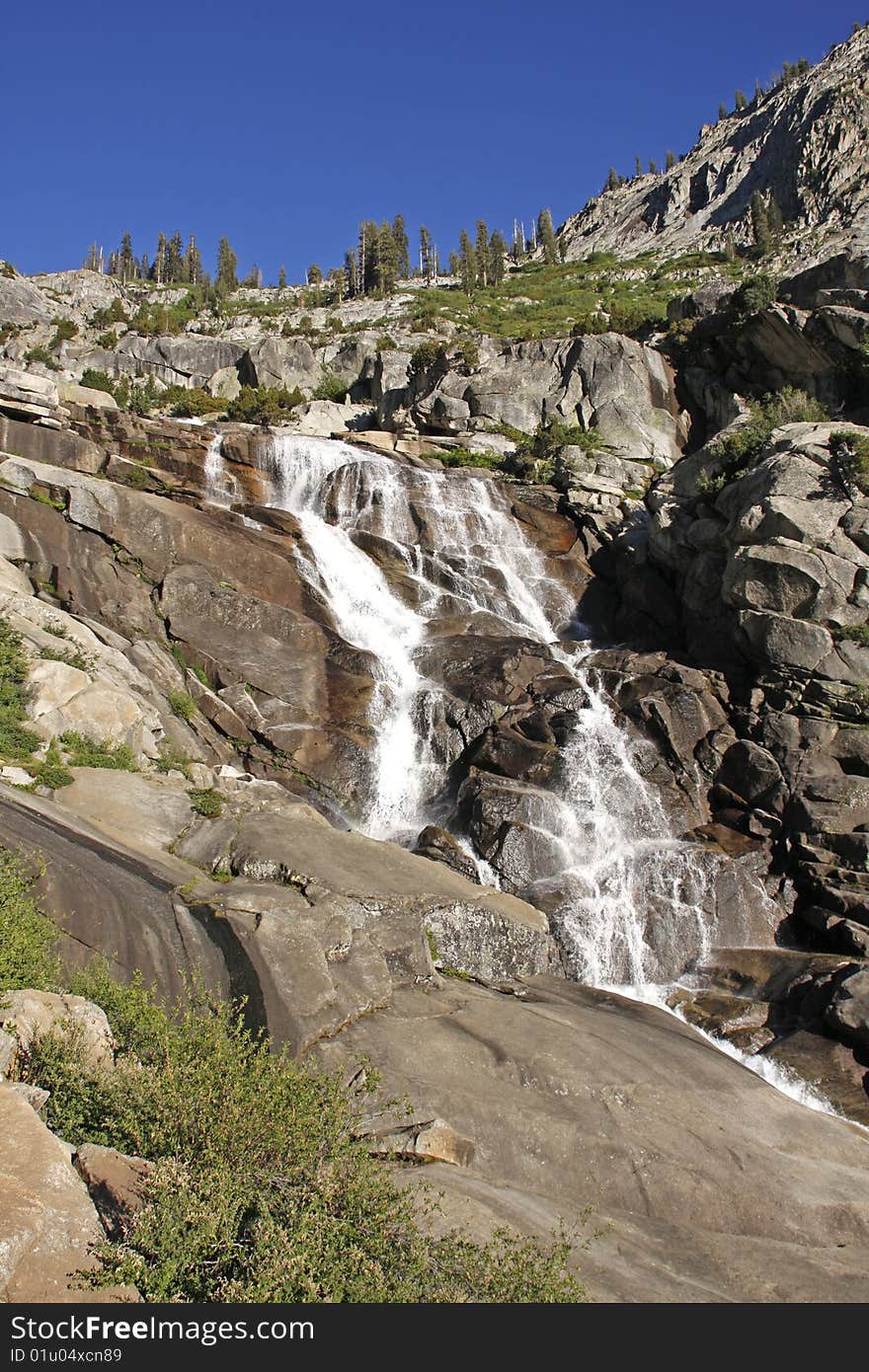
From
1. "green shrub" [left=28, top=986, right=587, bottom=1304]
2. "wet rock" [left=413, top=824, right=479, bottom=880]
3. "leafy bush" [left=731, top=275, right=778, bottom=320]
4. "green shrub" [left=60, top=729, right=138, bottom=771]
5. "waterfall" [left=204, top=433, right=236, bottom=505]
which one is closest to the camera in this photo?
"green shrub" [left=28, top=986, right=587, bottom=1304]

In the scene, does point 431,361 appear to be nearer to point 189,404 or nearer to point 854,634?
point 189,404

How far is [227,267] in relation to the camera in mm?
108375

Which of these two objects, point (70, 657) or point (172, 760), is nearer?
point (172, 760)

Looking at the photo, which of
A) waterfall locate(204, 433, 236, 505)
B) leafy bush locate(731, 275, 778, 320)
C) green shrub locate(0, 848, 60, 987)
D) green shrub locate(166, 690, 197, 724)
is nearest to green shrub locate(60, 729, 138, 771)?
green shrub locate(166, 690, 197, 724)

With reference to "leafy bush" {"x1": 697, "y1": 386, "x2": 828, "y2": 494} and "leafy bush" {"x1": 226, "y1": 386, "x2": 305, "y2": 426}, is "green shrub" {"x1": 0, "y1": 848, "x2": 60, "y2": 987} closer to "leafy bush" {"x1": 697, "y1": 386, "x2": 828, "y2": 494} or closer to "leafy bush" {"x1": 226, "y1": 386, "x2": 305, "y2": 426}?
"leafy bush" {"x1": 697, "y1": 386, "x2": 828, "y2": 494}

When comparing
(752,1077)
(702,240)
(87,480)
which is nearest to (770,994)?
(752,1077)

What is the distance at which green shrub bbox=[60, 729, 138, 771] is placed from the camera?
1727 centimetres

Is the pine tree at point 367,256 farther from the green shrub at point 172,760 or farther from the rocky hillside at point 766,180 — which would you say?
the green shrub at point 172,760

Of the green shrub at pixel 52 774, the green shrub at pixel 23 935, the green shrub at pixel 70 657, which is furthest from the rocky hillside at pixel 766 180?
the green shrub at pixel 23 935

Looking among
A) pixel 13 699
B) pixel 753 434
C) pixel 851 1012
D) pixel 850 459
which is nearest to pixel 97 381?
pixel 753 434

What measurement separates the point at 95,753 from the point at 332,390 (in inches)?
1949

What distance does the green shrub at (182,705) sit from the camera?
22645 millimetres

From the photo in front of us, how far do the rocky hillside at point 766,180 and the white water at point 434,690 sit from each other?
142ft

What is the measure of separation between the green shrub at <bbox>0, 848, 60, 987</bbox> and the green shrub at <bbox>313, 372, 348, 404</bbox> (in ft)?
176
